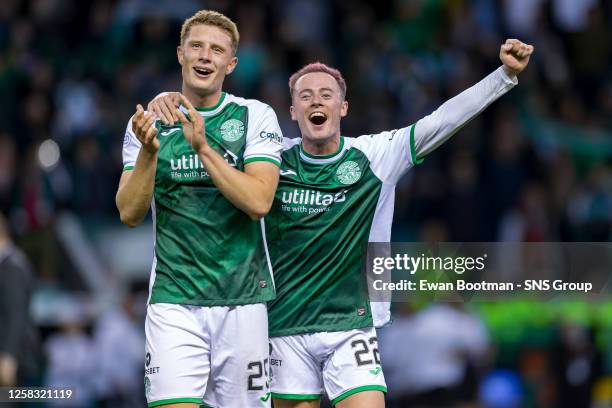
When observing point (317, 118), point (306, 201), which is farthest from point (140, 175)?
point (317, 118)

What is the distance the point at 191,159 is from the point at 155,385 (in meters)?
1.16

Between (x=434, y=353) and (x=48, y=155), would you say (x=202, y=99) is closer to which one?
(x=434, y=353)

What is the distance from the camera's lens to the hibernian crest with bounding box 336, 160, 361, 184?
23.0 ft

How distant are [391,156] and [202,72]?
1.25 meters

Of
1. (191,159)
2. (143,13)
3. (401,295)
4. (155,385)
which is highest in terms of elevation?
(143,13)

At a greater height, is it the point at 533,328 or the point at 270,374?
the point at 533,328

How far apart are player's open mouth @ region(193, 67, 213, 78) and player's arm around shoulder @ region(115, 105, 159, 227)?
0.39 meters

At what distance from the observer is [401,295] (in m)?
7.29

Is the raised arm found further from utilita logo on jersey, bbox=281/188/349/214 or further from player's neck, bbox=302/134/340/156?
utilita logo on jersey, bbox=281/188/349/214

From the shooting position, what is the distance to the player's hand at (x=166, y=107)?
628 centimetres

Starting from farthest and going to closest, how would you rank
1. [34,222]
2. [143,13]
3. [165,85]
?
1. [143,13]
2. [165,85]
3. [34,222]

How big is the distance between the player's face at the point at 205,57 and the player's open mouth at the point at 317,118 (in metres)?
0.66

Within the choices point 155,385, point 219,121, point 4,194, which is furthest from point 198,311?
point 4,194

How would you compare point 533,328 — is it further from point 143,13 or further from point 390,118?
point 143,13
